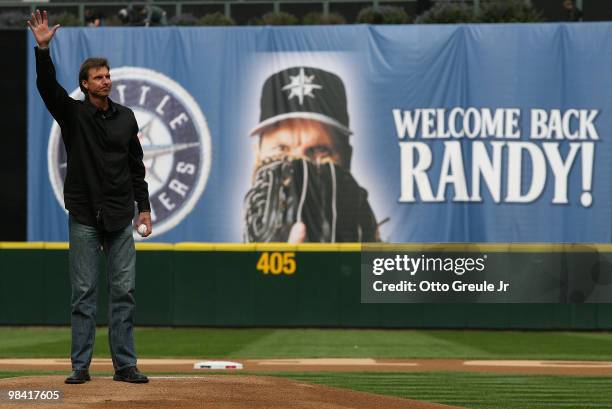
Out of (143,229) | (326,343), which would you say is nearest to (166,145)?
(326,343)

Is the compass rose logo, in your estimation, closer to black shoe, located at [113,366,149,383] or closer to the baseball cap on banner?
the baseball cap on banner

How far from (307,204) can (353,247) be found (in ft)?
4.92

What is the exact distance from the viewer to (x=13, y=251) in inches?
762

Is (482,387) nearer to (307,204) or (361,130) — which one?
(307,204)

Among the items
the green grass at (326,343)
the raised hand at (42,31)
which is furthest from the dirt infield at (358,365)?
the raised hand at (42,31)

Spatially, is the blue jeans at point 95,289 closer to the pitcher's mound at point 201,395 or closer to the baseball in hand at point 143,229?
the baseball in hand at point 143,229

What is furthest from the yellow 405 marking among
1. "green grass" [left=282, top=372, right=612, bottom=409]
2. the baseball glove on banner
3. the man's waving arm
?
the man's waving arm

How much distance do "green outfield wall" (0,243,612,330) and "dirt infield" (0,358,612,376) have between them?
5182 mm

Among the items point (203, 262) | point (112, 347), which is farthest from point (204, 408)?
point (203, 262)

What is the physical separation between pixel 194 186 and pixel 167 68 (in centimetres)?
206

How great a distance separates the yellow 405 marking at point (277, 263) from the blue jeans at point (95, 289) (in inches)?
473

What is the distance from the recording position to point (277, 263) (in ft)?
63.1

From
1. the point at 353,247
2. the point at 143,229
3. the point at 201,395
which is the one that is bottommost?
the point at 201,395

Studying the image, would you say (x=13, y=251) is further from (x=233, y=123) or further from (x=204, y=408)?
(x=204, y=408)
